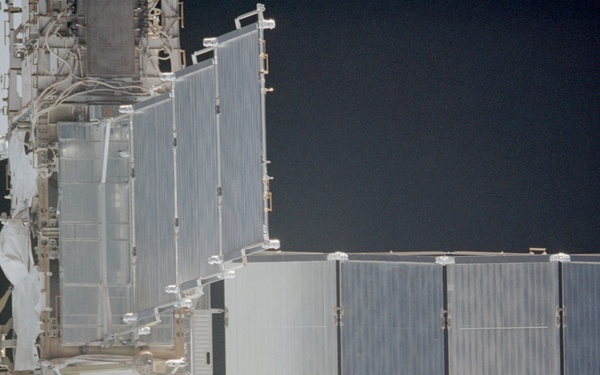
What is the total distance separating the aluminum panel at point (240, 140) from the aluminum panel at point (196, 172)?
20cm

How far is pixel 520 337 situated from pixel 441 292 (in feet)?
4.37

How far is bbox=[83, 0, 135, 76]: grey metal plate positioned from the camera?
1822 cm

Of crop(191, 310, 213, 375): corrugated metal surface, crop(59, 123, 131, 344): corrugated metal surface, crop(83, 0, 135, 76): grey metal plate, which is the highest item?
crop(83, 0, 135, 76): grey metal plate

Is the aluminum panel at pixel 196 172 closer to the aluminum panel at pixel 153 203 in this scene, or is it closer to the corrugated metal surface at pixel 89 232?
the aluminum panel at pixel 153 203

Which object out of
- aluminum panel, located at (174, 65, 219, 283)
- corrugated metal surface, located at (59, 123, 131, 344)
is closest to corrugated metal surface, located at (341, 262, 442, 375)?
aluminum panel, located at (174, 65, 219, 283)

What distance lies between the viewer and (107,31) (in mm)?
18219

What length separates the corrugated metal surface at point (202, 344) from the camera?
2028 centimetres

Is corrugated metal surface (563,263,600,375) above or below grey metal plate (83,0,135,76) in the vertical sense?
below

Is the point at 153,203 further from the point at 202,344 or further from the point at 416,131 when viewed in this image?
the point at 416,131

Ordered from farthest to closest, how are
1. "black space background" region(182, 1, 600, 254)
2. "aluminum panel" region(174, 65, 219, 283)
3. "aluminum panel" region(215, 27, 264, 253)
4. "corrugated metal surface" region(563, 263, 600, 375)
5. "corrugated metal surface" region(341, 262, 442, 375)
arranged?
"black space background" region(182, 1, 600, 254), "corrugated metal surface" region(563, 263, 600, 375), "corrugated metal surface" region(341, 262, 442, 375), "aluminum panel" region(174, 65, 219, 283), "aluminum panel" region(215, 27, 264, 253)

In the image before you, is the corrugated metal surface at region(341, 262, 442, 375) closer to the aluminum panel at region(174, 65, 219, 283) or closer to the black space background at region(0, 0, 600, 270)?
the black space background at region(0, 0, 600, 270)

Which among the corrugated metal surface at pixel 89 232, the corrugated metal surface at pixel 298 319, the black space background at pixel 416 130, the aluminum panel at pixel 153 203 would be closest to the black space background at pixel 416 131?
the black space background at pixel 416 130

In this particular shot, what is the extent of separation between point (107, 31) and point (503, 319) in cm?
699

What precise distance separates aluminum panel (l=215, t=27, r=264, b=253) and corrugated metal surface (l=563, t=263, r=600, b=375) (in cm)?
550
